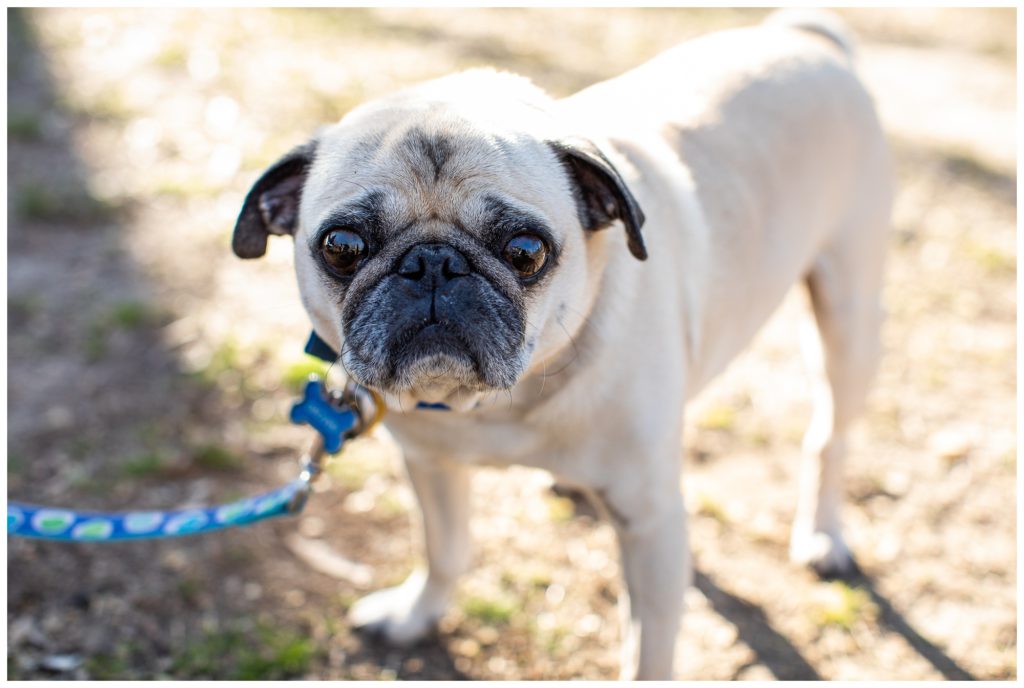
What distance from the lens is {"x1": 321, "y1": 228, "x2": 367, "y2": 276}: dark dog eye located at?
2.27 metres

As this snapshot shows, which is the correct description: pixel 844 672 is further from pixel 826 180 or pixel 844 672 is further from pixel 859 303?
pixel 826 180

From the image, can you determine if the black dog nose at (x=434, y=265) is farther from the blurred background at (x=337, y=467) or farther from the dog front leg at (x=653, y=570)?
the blurred background at (x=337, y=467)

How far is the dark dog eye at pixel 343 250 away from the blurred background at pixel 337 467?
1509 mm

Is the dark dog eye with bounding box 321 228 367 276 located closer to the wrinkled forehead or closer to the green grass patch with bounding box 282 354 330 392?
the wrinkled forehead

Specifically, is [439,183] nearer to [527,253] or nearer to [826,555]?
[527,253]

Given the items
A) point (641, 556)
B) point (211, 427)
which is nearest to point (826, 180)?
point (641, 556)

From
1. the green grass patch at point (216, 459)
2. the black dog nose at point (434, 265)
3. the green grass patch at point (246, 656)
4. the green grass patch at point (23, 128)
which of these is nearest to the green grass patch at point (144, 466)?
the green grass patch at point (216, 459)

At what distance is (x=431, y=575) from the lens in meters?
3.34

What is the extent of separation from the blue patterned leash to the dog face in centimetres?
36

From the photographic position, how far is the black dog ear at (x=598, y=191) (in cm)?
228

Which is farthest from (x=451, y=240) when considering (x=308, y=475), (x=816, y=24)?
(x=816, y=24)

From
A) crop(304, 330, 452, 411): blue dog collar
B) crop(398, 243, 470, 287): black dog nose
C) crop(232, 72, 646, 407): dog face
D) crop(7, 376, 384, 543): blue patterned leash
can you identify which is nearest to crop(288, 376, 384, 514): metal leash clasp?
crop(7, 376, 384, 543): blue patterned leash

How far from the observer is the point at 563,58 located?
860 centimetres

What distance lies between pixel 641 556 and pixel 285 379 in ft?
7.64
